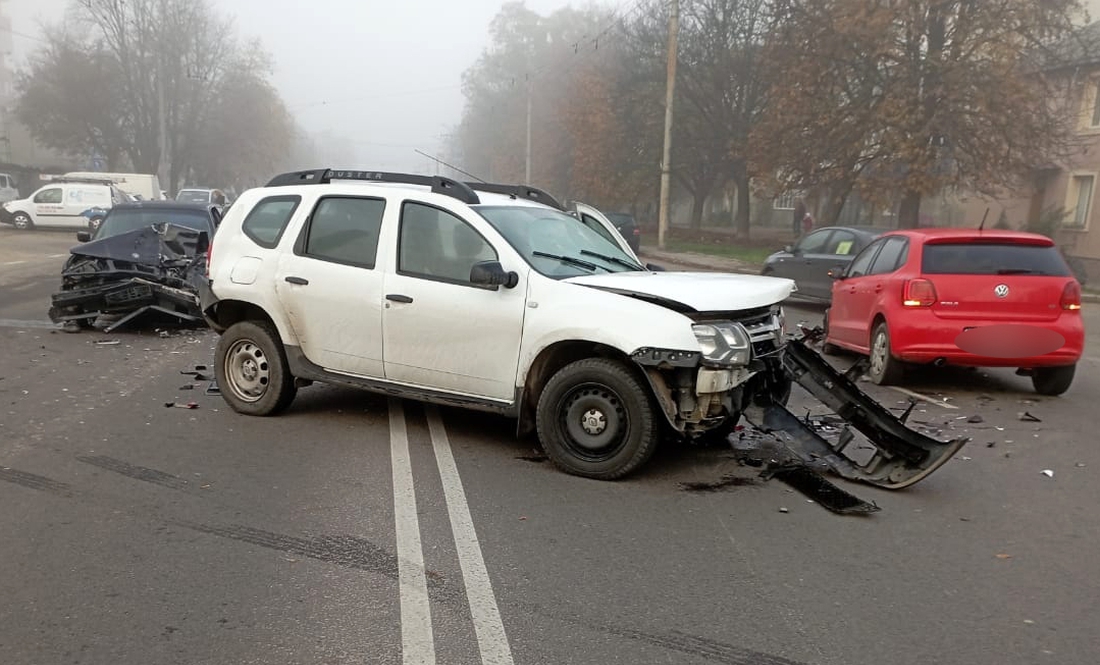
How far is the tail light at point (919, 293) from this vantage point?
25.9 ft

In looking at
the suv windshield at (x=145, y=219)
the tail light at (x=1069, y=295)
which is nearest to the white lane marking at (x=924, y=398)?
the tail light at (x=1069, y=295)

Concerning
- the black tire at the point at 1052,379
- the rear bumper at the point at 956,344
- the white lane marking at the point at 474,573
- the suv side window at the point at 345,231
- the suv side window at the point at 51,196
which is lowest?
the white lane marking at the point at 474,573

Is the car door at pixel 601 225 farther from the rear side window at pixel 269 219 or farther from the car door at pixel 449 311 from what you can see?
the rear side window at pixel 269 219

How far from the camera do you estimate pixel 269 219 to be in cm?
674

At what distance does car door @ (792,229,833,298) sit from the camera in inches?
568

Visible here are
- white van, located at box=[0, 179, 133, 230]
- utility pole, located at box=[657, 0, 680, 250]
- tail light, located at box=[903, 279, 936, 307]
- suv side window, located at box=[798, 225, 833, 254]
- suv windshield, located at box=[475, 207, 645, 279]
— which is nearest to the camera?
suv windshield, located at box=[475, 207, 645, 279]

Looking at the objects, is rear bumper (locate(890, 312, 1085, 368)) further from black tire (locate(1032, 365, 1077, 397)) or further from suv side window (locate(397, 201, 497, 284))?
suv side window (locate(397, 201, 497, 284))

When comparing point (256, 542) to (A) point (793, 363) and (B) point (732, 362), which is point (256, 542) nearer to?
(B) point (732, 362)

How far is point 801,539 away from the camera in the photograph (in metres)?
4.49

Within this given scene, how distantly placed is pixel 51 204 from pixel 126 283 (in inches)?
1032

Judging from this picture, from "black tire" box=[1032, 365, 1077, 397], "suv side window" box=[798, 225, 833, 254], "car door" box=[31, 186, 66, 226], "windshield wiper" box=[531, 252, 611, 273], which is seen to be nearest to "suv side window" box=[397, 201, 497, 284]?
"windshield wiper" box=[531, 252, 611, 273]

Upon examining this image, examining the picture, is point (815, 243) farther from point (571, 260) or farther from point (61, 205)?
point (61, 205)

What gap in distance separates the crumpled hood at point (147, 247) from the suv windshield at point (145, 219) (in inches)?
21.6


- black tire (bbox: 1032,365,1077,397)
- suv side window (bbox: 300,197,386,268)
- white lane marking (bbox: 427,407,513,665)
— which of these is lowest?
white lane marking (bbox: 427,407,513,665)
